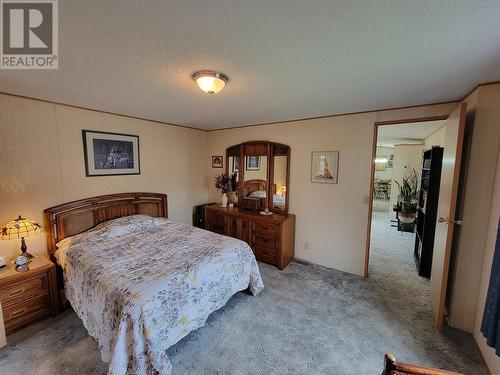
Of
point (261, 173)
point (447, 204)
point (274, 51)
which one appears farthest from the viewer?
point (261, 173)

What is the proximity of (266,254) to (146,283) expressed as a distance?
2.07m

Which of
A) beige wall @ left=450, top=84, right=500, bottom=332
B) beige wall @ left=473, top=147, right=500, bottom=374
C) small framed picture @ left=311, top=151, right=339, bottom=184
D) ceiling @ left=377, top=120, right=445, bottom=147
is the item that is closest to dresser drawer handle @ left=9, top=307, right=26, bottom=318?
small framed picture @ left=311, top=151, right=339, bottom=184

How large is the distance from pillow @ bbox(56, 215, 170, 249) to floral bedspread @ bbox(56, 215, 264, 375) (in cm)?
1

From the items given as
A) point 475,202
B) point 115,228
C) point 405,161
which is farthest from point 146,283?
point 405,161

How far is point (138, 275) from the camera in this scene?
1.90 meters

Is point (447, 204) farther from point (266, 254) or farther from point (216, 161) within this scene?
point (216, 161)

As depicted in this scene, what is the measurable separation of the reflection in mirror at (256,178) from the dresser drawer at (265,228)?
53 centimetres

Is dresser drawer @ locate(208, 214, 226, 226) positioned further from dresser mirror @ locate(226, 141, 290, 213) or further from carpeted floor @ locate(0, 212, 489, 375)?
carpeted floor @ locate(0, 212, 489, 375)

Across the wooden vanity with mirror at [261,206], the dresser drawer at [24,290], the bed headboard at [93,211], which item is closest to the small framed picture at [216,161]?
the wooden vanity with mirror at [261,206]

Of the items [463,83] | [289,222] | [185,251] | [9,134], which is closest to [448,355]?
[289,222]

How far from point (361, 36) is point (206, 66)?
1.06m

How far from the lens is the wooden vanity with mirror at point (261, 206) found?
3414 mm

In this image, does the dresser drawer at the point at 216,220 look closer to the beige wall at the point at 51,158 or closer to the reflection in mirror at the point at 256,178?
the reflection in mirror at the point at 256,178

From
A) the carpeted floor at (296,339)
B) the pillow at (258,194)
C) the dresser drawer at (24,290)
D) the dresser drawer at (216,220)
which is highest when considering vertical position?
the pillow at (258,194)
